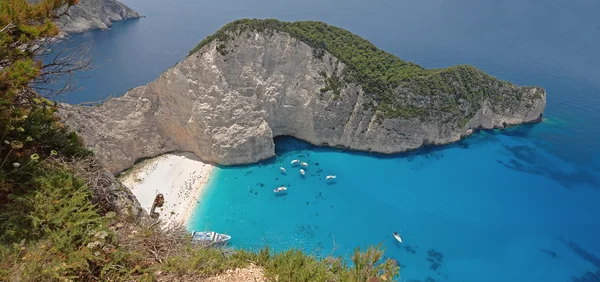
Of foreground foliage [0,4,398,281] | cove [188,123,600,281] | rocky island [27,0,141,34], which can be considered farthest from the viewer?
rocky island [27,0,141,34]

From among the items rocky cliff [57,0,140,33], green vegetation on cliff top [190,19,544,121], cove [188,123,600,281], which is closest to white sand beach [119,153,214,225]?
cove [188,123,600,281]

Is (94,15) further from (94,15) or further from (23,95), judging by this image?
(23,95)

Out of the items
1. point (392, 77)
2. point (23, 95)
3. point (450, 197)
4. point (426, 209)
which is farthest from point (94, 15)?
point (23, 95)

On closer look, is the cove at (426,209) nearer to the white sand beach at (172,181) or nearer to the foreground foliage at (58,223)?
the white sand beach at (172,181)

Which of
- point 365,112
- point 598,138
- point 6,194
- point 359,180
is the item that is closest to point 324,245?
point 359,180

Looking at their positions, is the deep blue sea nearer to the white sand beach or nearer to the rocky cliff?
the white sand beach

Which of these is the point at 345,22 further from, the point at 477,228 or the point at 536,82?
the point at 477,228

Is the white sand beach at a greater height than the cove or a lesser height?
lesser

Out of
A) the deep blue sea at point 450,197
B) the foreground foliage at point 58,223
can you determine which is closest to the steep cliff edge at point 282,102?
the deep blue sea at point 450,197
